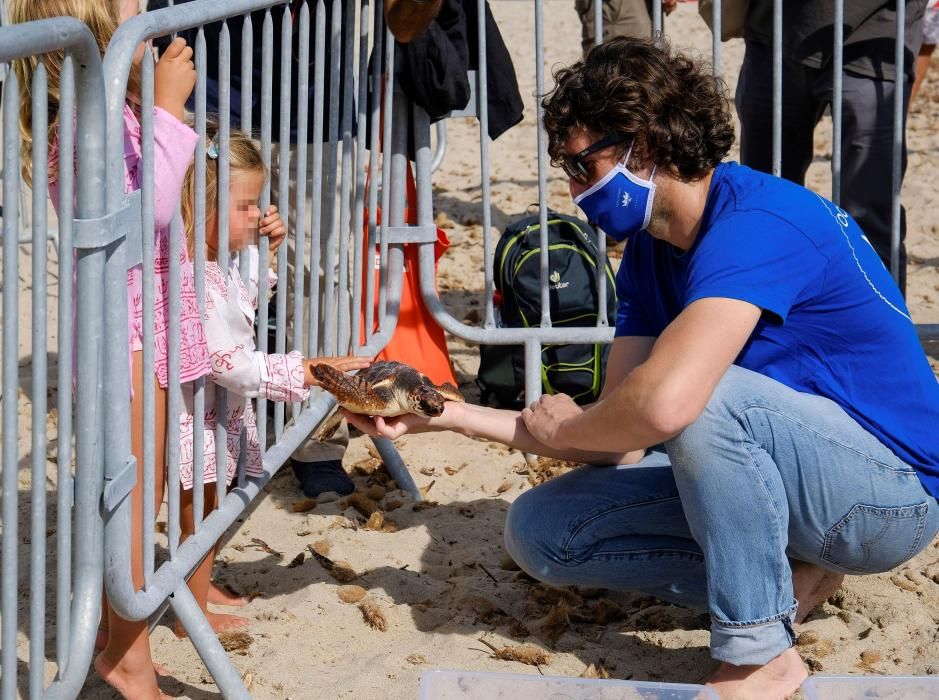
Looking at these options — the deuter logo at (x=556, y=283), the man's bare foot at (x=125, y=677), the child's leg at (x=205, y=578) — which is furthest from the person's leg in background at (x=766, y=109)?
the man's bare foot at (x=125, y=677)

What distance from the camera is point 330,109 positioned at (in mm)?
2844

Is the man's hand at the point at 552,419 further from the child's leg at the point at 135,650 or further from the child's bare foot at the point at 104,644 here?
the child's bare foot at the point at 104,644

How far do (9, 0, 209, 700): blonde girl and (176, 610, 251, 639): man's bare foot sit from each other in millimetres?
374

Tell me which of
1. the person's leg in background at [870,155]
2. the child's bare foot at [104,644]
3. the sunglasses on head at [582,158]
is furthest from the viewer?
the person's leg in background at [870,155]

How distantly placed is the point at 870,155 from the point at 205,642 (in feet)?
8.57

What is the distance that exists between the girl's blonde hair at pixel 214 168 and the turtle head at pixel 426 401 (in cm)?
54

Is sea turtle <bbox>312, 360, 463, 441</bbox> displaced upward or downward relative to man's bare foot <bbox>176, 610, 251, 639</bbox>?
upward

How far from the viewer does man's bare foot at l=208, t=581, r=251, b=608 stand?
9.48 ft

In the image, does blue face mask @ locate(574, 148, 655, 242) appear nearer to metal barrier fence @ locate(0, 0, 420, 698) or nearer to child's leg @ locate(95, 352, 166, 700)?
metal barrier fence @ locate(0, 0, 420, 698)

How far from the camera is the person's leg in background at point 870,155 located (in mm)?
3752

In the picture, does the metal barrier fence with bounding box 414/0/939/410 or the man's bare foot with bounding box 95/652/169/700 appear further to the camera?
the metal barrier fence with bounding box 414/0/939/410

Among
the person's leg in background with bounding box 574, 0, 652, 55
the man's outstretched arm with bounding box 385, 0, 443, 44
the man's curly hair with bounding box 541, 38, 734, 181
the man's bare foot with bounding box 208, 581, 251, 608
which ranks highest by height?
the person's leg in background with bounding box 574, 0, 652, 55

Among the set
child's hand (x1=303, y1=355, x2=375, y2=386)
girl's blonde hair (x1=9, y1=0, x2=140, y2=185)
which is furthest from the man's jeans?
girl's blonde hair (x1=9, y1=0, x2=140, y2=185)

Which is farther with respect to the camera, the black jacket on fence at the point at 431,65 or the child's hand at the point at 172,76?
the black jacket on fence at the point at 431,65
